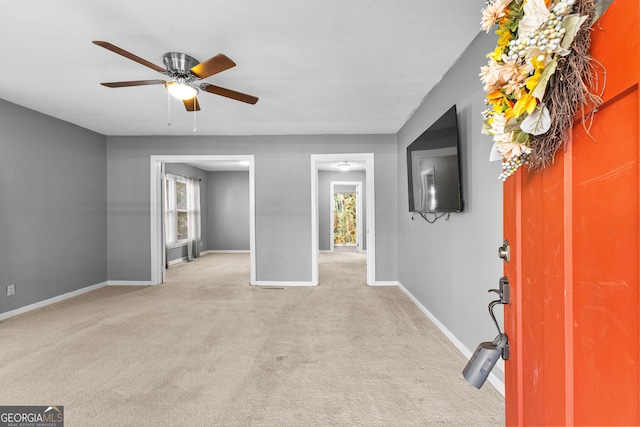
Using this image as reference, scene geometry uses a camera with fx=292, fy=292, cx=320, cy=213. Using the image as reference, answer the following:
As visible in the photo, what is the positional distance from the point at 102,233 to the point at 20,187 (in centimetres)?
141

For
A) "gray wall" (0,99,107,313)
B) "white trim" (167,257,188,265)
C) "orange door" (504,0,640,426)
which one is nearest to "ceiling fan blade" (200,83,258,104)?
"orange door" (504,0,640,426)

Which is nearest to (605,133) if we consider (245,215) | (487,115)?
(487,115)

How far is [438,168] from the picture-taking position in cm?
→ 271

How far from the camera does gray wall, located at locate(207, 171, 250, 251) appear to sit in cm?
881

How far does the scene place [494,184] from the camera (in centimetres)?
199

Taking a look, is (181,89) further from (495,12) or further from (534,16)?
(534,16)

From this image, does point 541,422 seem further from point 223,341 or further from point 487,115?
point 223,341

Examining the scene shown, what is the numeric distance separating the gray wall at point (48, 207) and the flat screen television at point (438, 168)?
184 inches

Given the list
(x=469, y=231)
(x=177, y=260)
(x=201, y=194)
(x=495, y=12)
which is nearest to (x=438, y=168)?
(x=469, y=231)

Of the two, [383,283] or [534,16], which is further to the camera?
[383,283]

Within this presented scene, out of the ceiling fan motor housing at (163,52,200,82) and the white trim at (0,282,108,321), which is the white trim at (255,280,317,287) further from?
the ceiling fan motor housing at (163,52,200,82)

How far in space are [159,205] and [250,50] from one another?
3.54 meters

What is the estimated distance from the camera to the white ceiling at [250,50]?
1.89 m

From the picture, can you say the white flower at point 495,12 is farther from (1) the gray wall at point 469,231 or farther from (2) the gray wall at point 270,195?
(2) the gray wall at point 270,195
